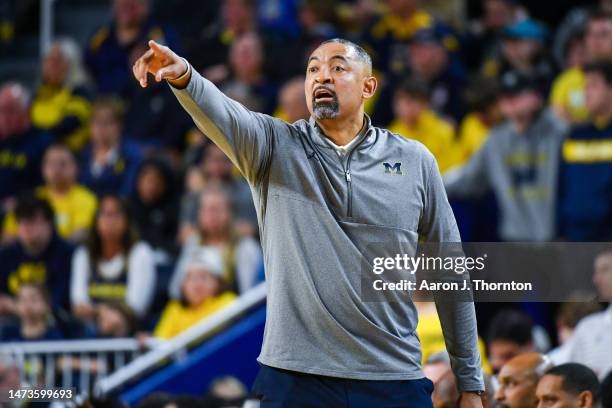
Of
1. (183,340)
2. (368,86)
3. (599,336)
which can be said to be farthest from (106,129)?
(368,86)

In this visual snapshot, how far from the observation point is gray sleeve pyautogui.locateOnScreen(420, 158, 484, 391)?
12.8 ft

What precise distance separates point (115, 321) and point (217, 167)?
1.54 meters

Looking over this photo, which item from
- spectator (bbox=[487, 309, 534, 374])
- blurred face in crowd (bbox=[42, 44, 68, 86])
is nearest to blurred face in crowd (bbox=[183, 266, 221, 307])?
spectator (bbox=[487, 309, 534, 374])

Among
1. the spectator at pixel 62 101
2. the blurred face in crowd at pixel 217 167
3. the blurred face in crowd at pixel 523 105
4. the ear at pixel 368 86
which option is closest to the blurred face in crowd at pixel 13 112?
the spectator at pixel 62 101

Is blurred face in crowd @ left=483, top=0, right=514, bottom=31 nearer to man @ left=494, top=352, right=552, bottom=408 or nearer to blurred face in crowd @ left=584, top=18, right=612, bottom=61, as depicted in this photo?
blurred face in crowd @ left=584, top=18, right=612, bottom=61

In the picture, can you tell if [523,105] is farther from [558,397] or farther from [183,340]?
[558,397]

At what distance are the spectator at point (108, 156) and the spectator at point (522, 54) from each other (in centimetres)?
304

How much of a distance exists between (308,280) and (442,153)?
502 centimetres

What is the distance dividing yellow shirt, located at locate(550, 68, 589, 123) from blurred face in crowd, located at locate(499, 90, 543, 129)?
1.31 ft

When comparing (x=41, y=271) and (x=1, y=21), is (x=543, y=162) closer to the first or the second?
(x=41, y=271)

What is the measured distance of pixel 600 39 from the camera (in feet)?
26.8

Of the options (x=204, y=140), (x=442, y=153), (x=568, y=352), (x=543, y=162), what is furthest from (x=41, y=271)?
(x=568, y=352)

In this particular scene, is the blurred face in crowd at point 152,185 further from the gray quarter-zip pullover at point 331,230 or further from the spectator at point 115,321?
the gray quarter-zip pullover at point 331,230

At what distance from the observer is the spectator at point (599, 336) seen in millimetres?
5582
